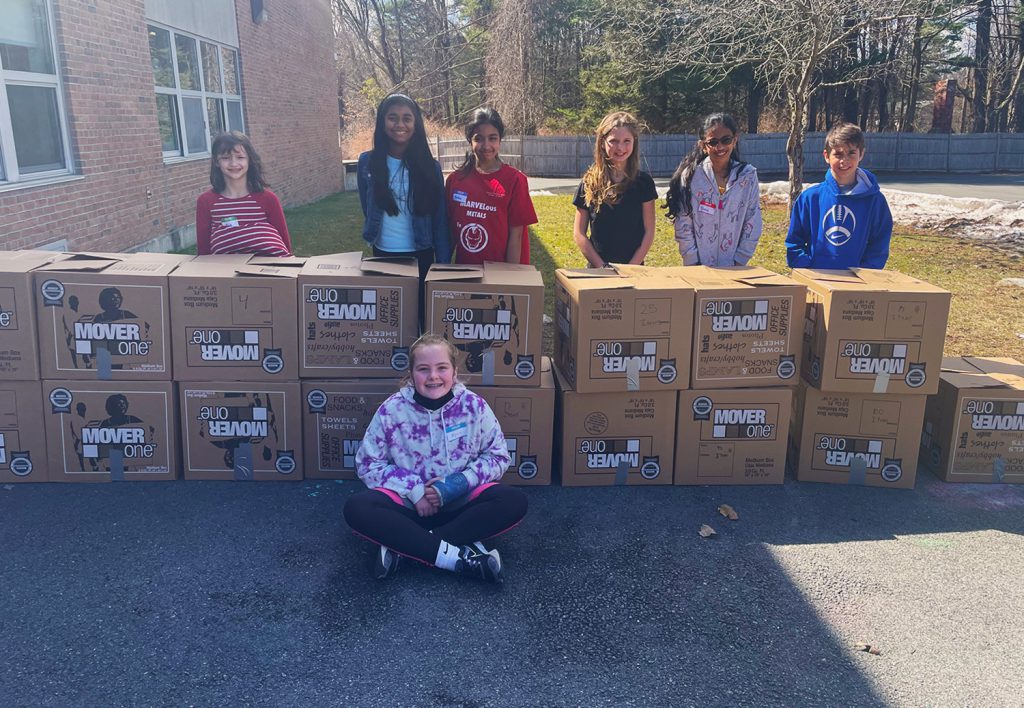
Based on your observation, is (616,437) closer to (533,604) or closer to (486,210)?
(533,604)

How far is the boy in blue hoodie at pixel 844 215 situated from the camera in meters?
4.41

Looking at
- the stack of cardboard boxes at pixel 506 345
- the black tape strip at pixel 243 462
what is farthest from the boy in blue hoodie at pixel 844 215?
the black tape strip at pixel 243 462

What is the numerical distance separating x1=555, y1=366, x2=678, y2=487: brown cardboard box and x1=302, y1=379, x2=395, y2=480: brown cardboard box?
94cm

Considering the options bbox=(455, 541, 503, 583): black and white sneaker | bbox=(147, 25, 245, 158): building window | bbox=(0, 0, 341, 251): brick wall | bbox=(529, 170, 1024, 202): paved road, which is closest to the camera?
bbox=(455, 541, 503, 583): black and white sneaker

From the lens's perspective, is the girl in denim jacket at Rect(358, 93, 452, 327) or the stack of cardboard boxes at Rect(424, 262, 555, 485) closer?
the stack of cardboard boxes at Rect(424, 262, 555, 485)

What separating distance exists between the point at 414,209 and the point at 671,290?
1516 millimetres

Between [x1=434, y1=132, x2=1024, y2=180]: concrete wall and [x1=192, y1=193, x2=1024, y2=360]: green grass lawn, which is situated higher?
[x1=434, y1=132, x2=1024, y2=180]: concrete wall

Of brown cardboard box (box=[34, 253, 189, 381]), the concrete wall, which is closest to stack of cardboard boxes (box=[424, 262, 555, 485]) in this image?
brown cardboard box (box=[34, 253, 189, 381])

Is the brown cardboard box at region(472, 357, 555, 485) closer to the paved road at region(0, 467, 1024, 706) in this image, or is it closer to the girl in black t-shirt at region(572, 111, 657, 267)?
the paved road at region(0, 467, 1024, 706)

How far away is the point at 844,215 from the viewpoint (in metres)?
4.50

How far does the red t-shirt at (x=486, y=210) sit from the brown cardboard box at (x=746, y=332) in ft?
3.82

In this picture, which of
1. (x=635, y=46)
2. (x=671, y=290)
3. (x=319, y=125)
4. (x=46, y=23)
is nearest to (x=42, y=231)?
(x=46, y=23)

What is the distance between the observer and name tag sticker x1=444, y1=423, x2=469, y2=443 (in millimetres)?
3482

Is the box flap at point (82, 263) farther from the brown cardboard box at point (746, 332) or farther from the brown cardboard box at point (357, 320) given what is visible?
the brown cardboard box at point (746, 332)
